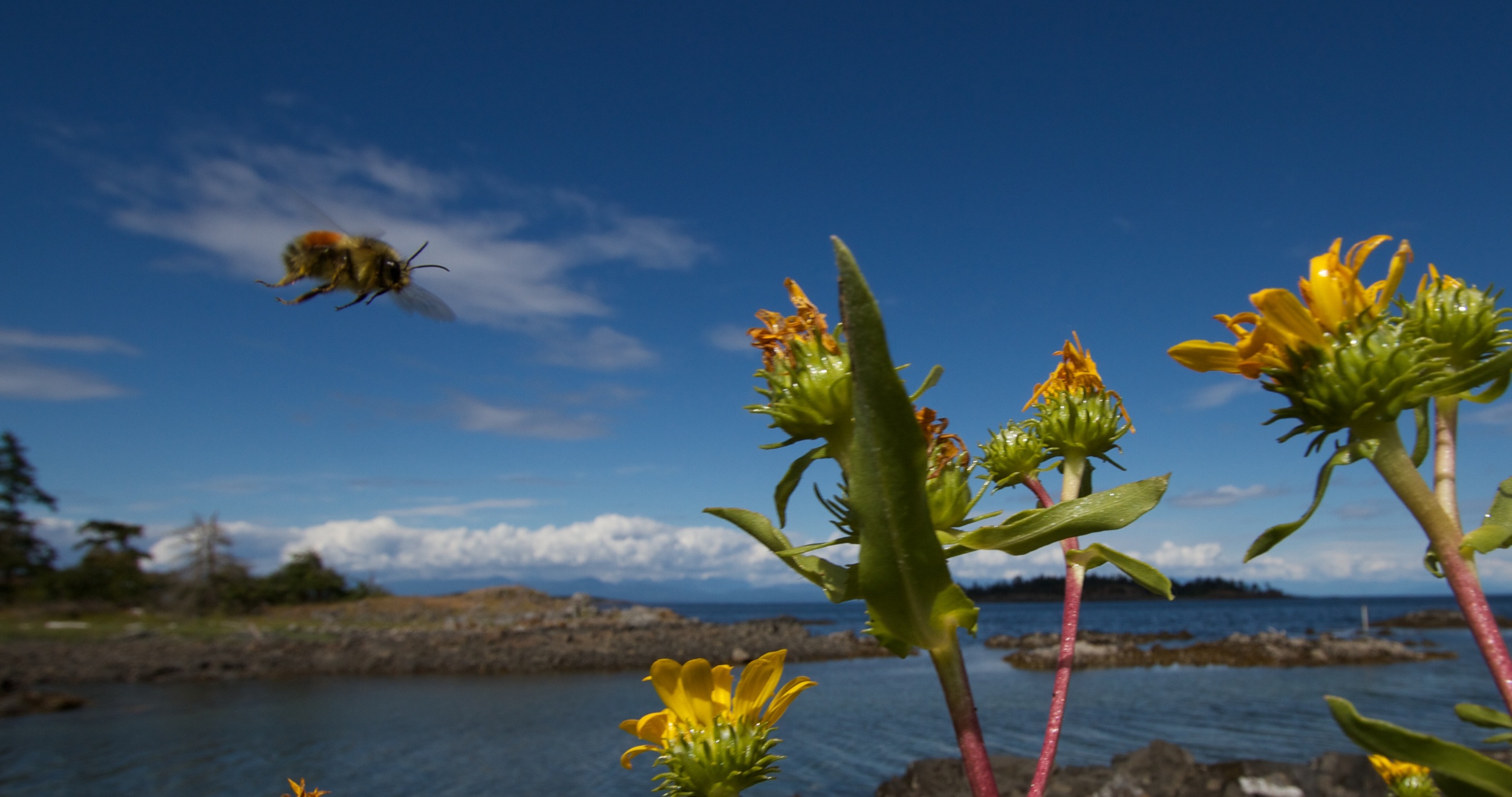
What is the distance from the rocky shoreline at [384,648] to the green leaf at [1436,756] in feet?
86.4

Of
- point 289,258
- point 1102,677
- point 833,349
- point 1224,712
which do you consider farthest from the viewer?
point 1102,677

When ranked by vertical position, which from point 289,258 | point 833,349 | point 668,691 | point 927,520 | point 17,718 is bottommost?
point 17,718

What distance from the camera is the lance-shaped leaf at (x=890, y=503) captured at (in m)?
0.65

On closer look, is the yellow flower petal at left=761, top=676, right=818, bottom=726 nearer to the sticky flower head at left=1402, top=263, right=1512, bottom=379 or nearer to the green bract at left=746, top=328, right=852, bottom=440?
the green bract at left=746, top=328, right=852, bottom=440

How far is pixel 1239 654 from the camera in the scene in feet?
102

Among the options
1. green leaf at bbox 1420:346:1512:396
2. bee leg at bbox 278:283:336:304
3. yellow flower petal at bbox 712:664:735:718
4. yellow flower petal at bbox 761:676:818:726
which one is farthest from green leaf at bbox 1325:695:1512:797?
bee leg at bbox 278:283:336:304

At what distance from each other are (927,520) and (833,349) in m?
0.33

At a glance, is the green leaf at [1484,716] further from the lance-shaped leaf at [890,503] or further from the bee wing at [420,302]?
the bee wing at [420,302]

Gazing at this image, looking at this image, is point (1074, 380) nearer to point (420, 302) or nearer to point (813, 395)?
point (813, 395)

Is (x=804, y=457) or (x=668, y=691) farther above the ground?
(x=804, y=457)

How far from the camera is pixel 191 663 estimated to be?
27.3 metres

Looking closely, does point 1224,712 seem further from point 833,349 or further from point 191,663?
point 191,663

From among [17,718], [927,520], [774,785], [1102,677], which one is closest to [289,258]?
[927,520]

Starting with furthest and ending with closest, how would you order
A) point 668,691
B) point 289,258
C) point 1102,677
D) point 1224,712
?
point 1102,677
point 1224,712
point 289,258
point 668,691
